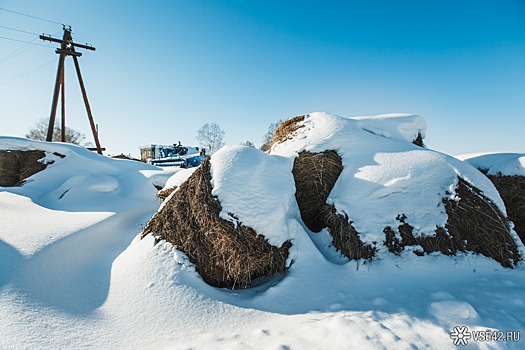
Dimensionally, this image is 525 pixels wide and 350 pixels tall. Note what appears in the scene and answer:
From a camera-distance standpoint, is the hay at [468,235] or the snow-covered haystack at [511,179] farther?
the snow-covered haystack at [511,179]

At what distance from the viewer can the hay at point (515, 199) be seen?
337 cm

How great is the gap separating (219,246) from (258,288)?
0.65 metres

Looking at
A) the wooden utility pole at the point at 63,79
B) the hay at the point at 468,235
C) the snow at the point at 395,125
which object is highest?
the wooden utility pole at the point at 63,79

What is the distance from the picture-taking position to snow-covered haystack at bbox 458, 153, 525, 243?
11.1ft

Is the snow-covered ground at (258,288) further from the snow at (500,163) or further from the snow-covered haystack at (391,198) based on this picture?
the snow at (500,163)

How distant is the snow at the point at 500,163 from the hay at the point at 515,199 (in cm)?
14

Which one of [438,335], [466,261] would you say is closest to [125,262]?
[438,335]

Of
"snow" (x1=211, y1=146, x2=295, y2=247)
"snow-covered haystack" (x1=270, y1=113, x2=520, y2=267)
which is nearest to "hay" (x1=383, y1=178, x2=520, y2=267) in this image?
"snow-covered haystack" (x1=270, y1=113, x2=520, y2=267)

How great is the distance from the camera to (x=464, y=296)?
214 cm

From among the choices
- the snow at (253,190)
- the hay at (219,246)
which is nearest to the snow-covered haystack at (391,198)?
the snow at (253,190)

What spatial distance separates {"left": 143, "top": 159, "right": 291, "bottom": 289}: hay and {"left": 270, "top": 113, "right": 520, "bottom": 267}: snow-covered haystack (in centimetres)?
96

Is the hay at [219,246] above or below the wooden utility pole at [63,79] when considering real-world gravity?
below

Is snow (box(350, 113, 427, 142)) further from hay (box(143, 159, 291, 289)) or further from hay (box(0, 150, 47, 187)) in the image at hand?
hay (box(0, 150, 47, 187))

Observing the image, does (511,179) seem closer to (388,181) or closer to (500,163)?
(500,163)
